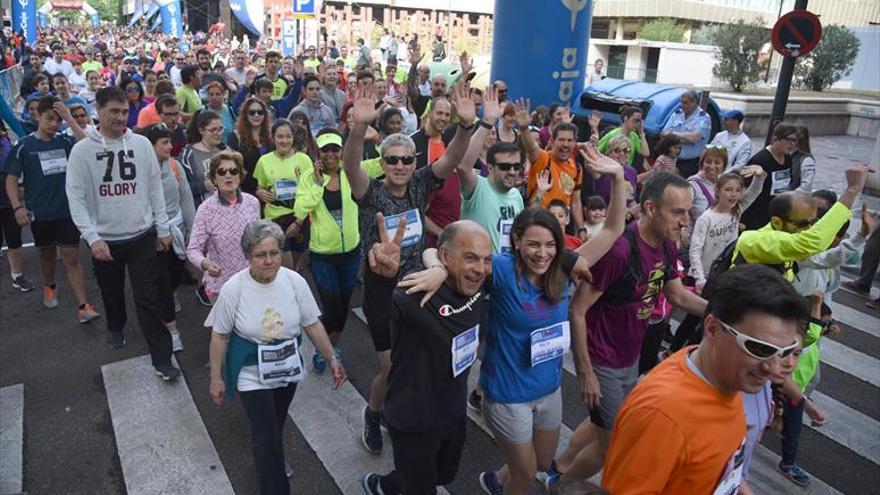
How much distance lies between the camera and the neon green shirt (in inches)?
225

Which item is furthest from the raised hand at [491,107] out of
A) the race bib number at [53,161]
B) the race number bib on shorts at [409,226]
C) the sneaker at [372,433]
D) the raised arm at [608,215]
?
the race bib number at [53,161]

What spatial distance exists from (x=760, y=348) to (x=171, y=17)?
3985 centimetres

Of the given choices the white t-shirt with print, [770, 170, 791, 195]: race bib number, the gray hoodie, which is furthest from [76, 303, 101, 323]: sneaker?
[770, 170, 791, 195]: race bib number

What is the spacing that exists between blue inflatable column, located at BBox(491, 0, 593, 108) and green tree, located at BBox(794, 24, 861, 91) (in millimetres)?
19086

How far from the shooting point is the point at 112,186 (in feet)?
15.1

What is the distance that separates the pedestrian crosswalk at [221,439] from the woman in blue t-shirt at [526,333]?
92 cm

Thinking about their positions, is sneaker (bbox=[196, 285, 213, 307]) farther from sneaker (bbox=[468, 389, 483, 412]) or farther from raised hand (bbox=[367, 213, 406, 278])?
raised hand (bbox=[367, 213, 406, 278])

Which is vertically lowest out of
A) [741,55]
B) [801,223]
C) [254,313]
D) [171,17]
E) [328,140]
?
[254,313]

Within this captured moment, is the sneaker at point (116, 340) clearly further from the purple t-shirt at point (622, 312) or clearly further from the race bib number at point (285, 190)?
the purple t-shirt at point (622, 312)

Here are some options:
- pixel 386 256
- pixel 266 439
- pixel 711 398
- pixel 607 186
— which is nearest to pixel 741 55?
pixel 607 186

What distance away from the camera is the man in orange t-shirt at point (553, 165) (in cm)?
575

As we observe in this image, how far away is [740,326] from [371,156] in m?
4.99

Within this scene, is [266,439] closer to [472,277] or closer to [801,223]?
[472,277]

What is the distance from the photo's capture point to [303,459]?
405 centimetres
